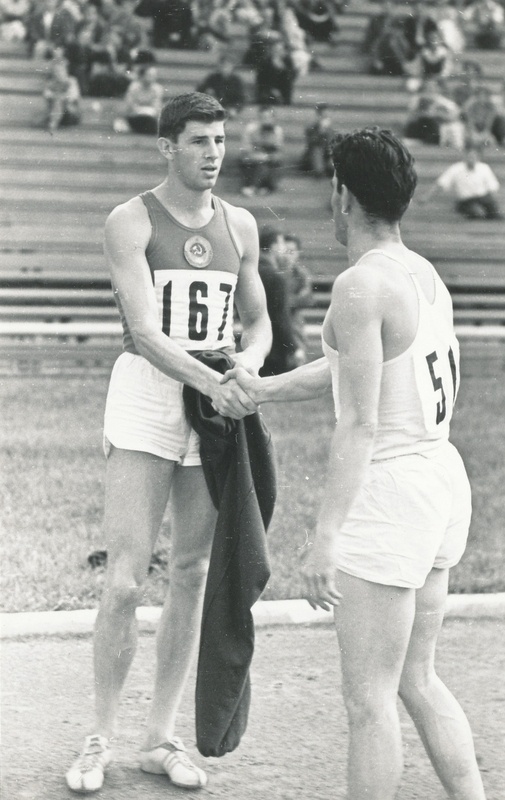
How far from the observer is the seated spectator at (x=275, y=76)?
56.5ft

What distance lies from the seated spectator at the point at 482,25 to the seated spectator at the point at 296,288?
7801 millimetres

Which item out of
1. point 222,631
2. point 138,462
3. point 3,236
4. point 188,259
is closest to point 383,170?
point 188,259

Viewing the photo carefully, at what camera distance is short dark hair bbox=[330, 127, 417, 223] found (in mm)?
3014

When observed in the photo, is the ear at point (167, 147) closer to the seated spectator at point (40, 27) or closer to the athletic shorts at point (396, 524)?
the athletic shorts at point (396, 524)

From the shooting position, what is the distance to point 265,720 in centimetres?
448

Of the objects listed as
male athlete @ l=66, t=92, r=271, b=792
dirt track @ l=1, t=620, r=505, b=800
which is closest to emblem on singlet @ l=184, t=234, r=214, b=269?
male athlete @ l=66, t=92, r=271, b=792

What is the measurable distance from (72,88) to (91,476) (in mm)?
10240

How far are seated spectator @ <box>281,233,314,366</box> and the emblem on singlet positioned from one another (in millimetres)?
7903

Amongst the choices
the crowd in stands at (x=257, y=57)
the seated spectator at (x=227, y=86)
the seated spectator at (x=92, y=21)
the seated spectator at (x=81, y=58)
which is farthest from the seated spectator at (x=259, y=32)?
the seated spectator at (x=81, y=58)

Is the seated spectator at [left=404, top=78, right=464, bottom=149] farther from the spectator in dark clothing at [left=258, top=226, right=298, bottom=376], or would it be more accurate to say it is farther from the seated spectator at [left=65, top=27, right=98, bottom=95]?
the spectator in dark clothing at [left=258, top=226, right=298, bottom=376]

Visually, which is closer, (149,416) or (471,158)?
(149,416)

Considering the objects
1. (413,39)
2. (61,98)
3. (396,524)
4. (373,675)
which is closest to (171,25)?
(61,98)

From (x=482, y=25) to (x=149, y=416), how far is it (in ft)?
60.5

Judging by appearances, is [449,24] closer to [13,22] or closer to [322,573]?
[13,22]
